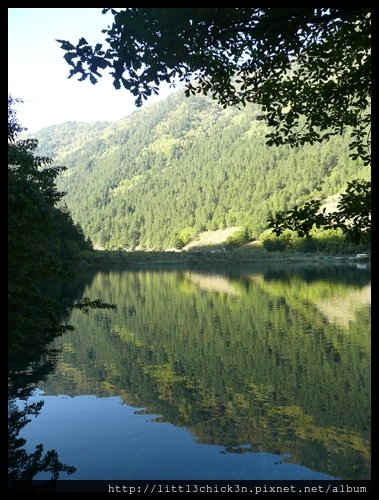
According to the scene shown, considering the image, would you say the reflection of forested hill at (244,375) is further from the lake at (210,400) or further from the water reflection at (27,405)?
the water reflection at (27,405)

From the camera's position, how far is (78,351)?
3117 centimetres

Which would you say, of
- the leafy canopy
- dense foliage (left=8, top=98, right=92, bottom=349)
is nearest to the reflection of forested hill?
dense foliage (left=8, top=98, right=92, bottom=349)

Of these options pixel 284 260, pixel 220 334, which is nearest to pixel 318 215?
pixel 220 334

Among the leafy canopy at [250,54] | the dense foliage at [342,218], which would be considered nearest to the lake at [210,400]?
the dense foliage at [342,218]

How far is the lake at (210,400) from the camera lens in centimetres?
1357

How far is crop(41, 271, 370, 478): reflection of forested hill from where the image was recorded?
1580 cm

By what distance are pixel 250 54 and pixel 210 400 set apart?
15.2 m

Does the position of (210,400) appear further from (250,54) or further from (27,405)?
(250,54)

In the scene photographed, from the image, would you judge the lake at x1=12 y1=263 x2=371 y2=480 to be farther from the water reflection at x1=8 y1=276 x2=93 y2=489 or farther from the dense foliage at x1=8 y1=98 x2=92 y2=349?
the dense foliage at x1=8 y1=98 x2=92 y2=349

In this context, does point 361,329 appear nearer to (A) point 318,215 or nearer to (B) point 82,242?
(A) point 318,215

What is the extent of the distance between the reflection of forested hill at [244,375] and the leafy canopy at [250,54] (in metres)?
9.58

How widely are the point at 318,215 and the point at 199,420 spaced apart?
11.6 metres

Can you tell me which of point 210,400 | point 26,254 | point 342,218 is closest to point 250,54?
point 342,218

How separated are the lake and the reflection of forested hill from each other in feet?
0.21
